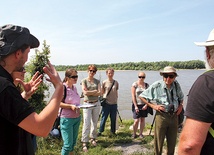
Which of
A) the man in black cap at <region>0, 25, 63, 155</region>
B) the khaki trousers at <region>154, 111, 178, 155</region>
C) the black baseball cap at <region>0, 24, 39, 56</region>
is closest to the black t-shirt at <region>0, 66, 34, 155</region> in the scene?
the man in black cap at <region>0, 25, 63, 155</region>

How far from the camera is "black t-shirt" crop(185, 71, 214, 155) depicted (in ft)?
4.70

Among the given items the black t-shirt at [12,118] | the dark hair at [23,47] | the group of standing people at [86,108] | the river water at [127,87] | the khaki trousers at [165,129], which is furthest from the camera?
the river water at [127,87]

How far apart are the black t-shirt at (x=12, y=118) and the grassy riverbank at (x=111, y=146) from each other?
3569 millimetres

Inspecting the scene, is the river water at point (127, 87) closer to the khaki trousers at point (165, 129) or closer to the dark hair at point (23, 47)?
the khaki trousers at point (165, 129)

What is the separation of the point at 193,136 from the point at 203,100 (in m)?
0.27

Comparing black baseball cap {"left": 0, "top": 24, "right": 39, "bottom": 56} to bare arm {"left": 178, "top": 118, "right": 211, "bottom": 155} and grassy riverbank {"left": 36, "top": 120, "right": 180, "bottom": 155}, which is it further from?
grassy riverbank {"left": 36, "top": 120, "right": 180, "bottom": 155}

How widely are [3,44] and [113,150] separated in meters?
4.35

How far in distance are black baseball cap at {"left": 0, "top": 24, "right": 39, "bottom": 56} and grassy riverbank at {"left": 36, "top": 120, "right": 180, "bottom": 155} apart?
3878mm

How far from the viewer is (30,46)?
166 cm

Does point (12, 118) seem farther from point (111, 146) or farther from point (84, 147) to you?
point (111, 146)

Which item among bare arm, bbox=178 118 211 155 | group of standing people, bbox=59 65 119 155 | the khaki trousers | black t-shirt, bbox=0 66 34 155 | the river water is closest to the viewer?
black t-shirt, bbox=0 66 34 155

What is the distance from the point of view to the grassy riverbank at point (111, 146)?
200 inches

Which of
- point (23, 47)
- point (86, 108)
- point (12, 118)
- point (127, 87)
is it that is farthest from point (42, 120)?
point (127, 87)

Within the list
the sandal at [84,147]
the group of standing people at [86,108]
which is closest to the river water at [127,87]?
the group of standing people at [86,108]
